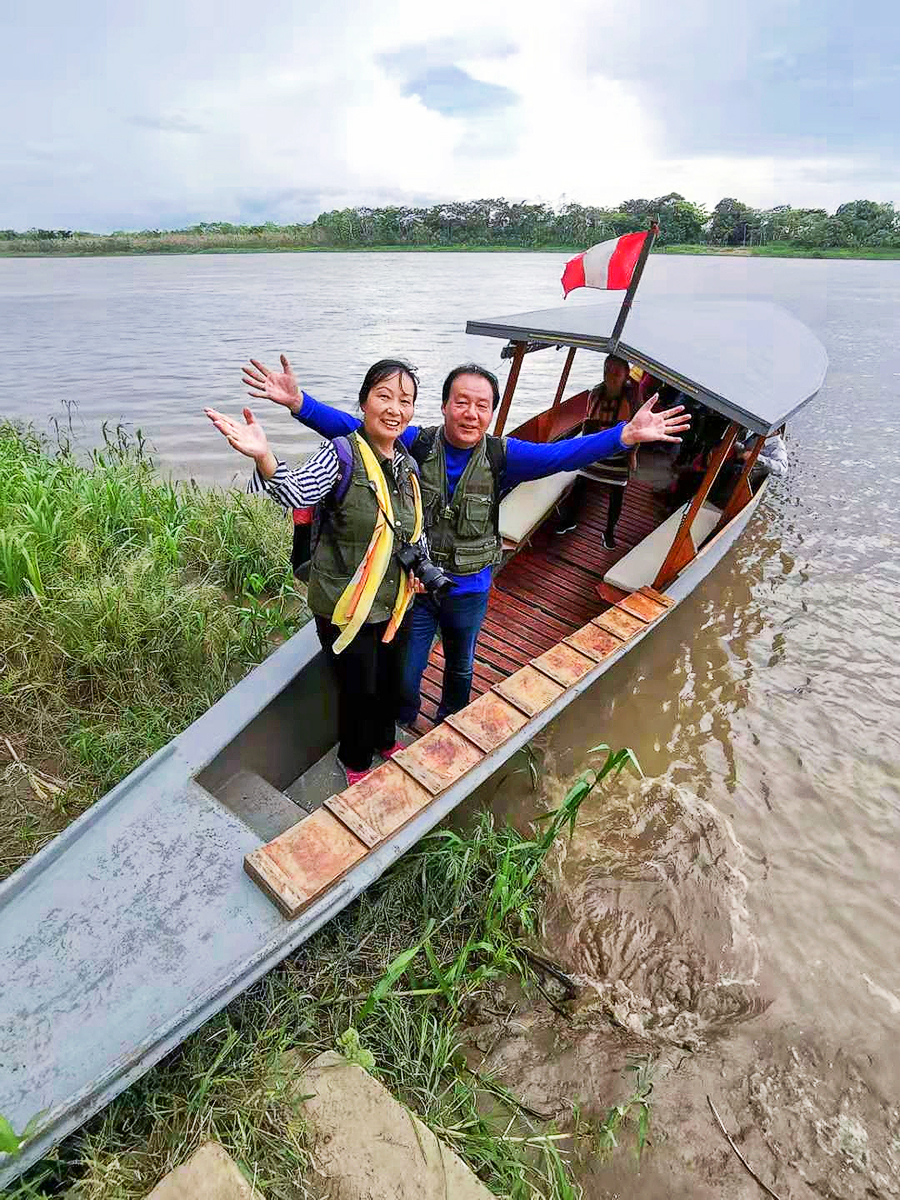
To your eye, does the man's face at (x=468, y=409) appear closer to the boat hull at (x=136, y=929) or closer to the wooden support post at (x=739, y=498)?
the boat hull at (x=136, y=929)

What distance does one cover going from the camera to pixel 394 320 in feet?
64.2

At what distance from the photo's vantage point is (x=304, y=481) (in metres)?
1.99

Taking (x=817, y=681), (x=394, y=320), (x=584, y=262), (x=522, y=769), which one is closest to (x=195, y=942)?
(x=522, y=769)

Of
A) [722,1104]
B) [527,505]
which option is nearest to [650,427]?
[527,505]

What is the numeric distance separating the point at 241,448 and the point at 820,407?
508 inches

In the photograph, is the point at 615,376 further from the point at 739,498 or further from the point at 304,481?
the point at 304,481

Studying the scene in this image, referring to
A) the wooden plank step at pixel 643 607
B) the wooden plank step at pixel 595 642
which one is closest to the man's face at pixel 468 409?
the wooden plank step at pixel 595 642

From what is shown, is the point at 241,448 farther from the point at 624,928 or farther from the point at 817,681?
the point at 817,681

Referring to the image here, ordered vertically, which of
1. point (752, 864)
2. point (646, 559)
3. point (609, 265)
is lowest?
point (752, 864)

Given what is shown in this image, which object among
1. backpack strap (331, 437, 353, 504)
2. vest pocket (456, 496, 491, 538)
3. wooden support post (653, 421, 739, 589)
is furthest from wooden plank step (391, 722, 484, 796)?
wooden support post (653, 421, 739, 589)

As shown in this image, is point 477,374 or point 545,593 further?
point 545,593

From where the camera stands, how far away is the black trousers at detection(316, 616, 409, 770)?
246 cm

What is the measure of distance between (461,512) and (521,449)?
1.20 feet

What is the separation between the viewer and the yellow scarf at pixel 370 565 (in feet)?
7.00
